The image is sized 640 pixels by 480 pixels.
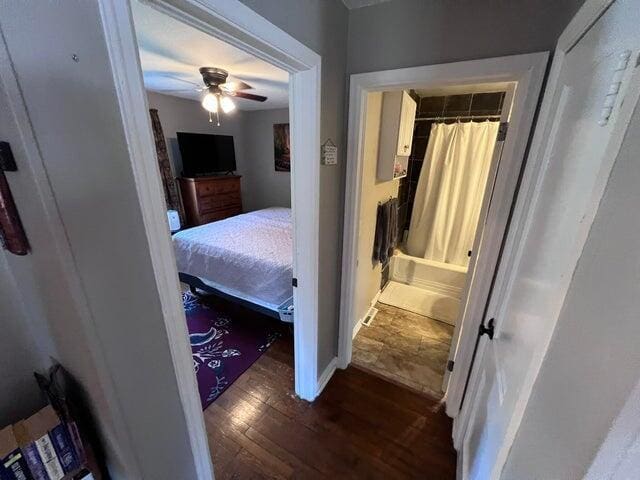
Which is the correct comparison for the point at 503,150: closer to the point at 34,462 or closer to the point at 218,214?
the point at 34,462

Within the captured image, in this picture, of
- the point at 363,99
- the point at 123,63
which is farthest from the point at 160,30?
the point at 123,63

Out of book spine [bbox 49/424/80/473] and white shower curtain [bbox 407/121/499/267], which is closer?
book spine [bbox 49/424/80/473]

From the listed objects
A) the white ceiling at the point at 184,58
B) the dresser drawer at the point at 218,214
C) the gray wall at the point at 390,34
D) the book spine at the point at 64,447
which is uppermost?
the white ceiling at the point at 184,58

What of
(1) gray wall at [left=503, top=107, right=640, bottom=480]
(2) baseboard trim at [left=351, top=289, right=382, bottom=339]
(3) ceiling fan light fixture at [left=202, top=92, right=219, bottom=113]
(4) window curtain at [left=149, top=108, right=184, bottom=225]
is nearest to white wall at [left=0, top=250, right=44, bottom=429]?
(1) gray wall at [left=503, top=107, right=640, bottom=480]

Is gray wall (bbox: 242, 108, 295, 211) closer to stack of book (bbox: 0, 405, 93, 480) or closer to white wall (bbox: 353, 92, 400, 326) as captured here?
white wall (bbox: 353, 92, 400, 326)

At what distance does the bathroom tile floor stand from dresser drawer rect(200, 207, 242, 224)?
3.28m

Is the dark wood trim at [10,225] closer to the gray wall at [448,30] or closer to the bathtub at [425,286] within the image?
the gray wall at [448,30]

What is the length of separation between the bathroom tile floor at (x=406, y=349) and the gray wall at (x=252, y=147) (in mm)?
3520

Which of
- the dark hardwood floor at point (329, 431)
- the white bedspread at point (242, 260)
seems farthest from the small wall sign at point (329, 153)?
the dark hardwood floor at point (329, 431)

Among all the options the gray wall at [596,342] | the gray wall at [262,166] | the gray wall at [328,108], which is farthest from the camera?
the gray wall at [262,166]

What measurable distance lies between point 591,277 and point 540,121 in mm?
855

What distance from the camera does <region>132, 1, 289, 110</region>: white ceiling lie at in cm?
158

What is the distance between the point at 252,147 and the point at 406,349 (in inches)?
190

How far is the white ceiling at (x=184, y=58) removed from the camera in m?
1.58
